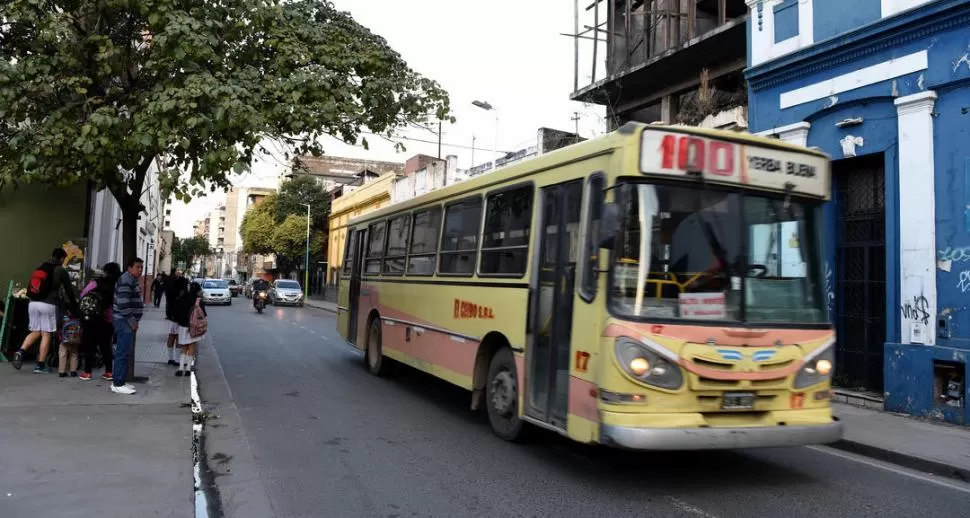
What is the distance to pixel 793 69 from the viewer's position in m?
11.3

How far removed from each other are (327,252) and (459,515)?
Result: 53.9 m

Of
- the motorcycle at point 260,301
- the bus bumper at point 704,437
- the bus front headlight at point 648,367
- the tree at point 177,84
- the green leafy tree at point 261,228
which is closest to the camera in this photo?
the bus bumper at point 704,437

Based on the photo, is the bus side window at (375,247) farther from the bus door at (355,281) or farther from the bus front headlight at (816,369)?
the bus front headlight at (816,369)

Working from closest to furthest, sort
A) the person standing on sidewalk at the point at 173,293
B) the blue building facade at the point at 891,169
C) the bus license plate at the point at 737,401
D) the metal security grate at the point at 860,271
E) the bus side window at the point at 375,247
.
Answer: the bus license plate at the point at 737,401, the blue building facade at the point at 891,169, the metal security grate at the point at 860,271, the person standing on sidewalk at the point at 173,293, the bus side window at the point at 375,247

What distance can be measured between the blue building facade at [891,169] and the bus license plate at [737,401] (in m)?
4.70

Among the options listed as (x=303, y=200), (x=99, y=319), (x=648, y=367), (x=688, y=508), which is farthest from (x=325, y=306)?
(x=688, y=508)

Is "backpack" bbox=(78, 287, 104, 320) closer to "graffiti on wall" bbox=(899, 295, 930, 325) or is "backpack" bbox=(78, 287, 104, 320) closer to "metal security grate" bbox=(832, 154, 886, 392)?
"metal security grate" bbox=(832, 154, 886, 392)

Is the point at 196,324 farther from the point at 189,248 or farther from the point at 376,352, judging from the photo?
the point at 189,248

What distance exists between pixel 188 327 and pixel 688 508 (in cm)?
846

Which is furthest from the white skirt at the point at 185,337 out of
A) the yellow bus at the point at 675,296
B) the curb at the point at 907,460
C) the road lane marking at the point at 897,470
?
the curb at the point at 907,460

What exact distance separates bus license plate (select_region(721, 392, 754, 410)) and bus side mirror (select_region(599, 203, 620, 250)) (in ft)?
4.86

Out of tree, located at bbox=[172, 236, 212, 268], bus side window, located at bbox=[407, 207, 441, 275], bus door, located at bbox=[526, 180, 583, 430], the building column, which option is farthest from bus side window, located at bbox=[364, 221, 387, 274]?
tree, located at bbox=[172, 236, 212, 268]

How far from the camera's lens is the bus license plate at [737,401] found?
17.8 ft

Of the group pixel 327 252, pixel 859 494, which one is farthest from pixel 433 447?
pixel 327 252
